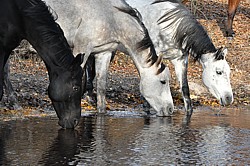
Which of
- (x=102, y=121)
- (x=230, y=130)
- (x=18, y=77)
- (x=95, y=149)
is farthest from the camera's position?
(x=18, y=77)

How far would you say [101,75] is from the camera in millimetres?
12406

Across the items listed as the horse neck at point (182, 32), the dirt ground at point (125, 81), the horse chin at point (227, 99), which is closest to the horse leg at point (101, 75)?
the dirt ground at point (125, 81)

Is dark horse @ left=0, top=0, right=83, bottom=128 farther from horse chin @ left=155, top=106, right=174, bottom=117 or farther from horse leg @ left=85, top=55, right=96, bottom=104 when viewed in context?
horse leg @ left=85, top=55, right=96, bottom=104

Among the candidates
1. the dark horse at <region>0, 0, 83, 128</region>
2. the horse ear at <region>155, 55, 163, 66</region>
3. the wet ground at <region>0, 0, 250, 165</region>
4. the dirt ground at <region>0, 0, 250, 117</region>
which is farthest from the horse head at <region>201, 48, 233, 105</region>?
the dark horse at <region>0, 0, 83, 128</region>

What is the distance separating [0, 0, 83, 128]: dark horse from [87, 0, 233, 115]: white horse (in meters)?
3.90

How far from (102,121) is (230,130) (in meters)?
1.99

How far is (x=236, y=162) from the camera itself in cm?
719

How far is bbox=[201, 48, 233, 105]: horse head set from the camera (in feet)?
42.2

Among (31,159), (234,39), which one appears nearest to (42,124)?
(31,159)

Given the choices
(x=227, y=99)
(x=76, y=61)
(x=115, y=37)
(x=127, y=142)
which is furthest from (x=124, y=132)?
(x=227, y=99)

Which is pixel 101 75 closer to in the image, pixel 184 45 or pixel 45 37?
pixel 184 45

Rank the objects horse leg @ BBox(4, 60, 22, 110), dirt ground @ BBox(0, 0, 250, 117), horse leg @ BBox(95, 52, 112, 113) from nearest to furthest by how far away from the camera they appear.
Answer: horse leg @ BBox(4, 60, 22, 110)
horse leg @ BBox(95, 52, 112, 113)
dirt ground @ BBox(0, 0, 250, 117)

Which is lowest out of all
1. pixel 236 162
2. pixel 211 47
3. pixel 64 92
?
pixel 236 162

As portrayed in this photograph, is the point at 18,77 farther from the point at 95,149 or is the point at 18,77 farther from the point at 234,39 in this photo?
the point at 234,39
